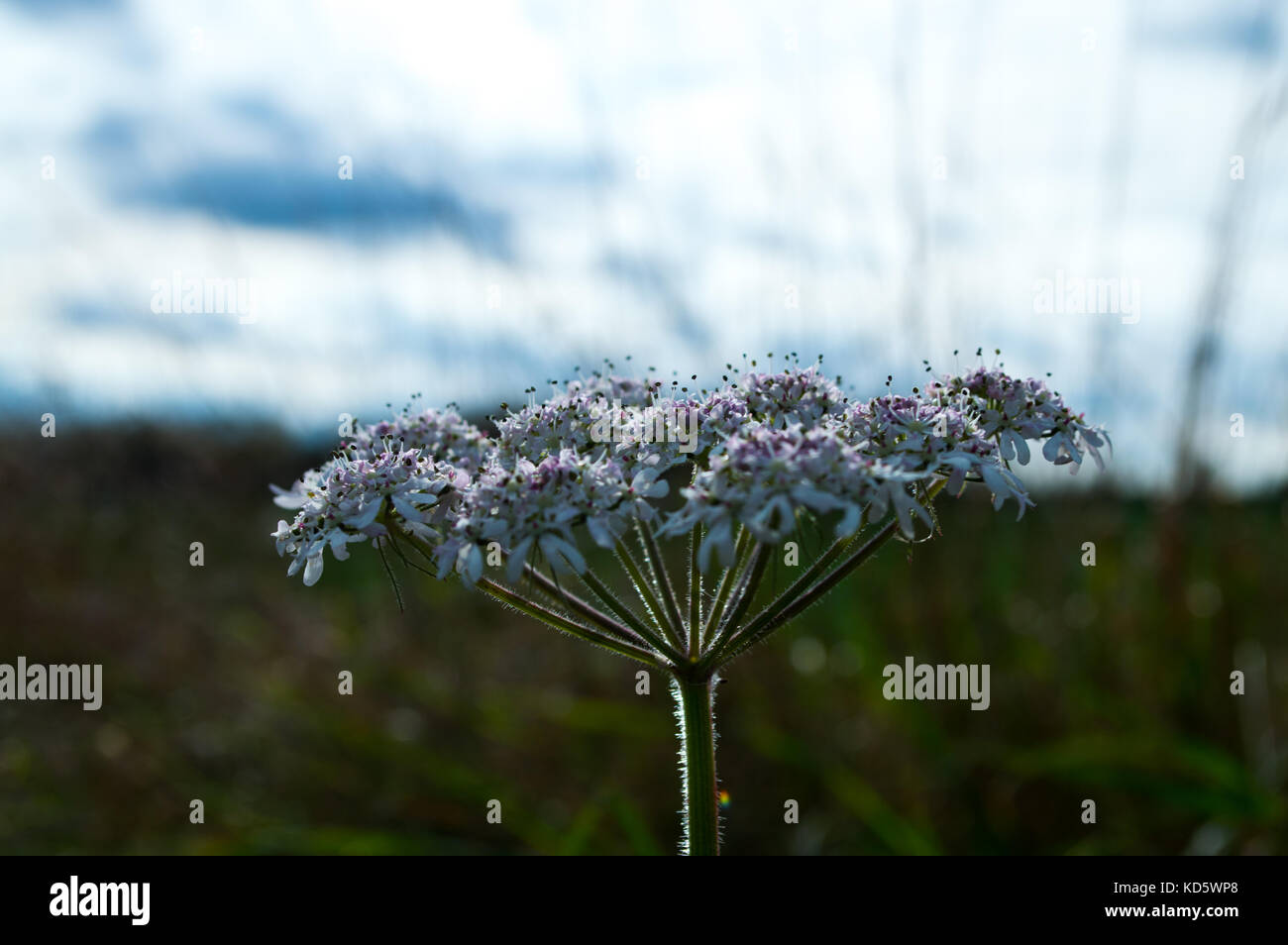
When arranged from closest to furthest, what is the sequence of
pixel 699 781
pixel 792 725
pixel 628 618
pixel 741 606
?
pixel 699 781 < pixel 741 606 < pixel 628 618 < pixel 792 725

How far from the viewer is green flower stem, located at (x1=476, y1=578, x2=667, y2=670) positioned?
2564 mm

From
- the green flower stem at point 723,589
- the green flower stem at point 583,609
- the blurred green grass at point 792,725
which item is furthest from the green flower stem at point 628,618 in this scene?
the blurred green grass at point 792,725

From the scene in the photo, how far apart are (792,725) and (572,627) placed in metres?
4.31

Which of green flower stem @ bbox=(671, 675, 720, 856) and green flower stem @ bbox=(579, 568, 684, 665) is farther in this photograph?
green flower stem @ bbox=(579, 568, 684, 665)

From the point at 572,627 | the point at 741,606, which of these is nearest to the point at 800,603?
the point at 741,606

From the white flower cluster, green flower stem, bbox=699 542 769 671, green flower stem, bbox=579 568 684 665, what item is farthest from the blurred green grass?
green flower stem, bbox=699 542 769 671

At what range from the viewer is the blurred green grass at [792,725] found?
5.71 metres

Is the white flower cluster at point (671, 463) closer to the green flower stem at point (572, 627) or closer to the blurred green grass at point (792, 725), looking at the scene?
the green flower stem at point (572, 627)

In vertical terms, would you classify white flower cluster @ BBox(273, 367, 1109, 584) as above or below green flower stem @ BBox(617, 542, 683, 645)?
above

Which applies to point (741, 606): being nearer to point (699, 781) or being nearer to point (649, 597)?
point (649, 597)

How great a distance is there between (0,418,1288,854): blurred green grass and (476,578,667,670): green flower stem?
2323 mm

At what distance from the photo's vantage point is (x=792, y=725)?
658 cm

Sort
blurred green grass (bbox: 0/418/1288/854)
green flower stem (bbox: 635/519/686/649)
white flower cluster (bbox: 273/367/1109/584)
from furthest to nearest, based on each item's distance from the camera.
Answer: blurred green grass (bbox: 0/418/1288/854), green flower stem (bbox: 635/519/686/649), white flower cluster (bbox: 273/367/1109/584)

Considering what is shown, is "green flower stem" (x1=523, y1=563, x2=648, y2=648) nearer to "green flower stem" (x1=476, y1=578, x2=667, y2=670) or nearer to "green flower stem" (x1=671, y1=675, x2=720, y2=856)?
"green flower stem" (x1=476, y1=578, x2=667, y2=670)
